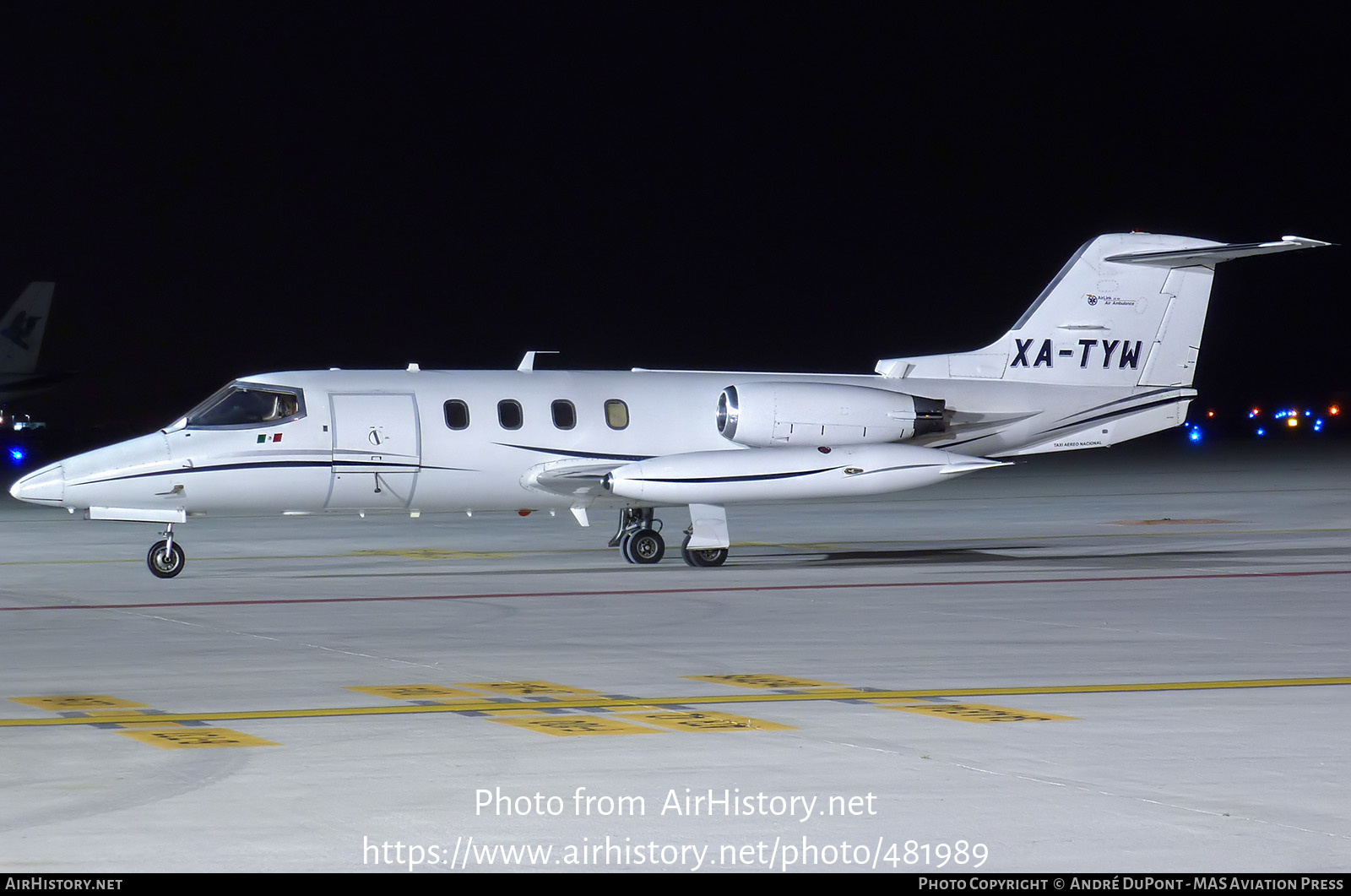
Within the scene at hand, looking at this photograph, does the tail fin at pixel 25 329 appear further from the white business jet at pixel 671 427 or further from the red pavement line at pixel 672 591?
the red pavement line at pixel 672 591

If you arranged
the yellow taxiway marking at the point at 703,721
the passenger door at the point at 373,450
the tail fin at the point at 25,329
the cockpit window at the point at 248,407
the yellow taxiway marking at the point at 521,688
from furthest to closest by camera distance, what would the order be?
the tail fin at the point at 25,329 → the passenger door at the point at 373,450 → the cockpit window at the point at 248,407 → the yellow taxiway marking at the point at 521,688 → the yellow taxiway marking at the point at 703,721

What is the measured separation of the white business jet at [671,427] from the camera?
21.7m

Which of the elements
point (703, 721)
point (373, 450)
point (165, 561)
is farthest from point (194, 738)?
point (373, 450)

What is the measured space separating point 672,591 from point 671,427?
438 centimetres

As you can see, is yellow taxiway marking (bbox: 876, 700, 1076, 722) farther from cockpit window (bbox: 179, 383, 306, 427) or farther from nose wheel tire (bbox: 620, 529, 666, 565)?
cockpit window (bbox: 179, 383, 306, 427)

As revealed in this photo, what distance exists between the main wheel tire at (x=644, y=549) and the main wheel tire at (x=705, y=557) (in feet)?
1.97

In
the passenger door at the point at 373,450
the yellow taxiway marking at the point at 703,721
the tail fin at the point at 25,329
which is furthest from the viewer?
the tail fin at the point at 25,329

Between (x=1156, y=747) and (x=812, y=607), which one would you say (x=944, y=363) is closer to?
(x=812, y=607)

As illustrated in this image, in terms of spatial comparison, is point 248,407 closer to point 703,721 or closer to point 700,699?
point 700,699

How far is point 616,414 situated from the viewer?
76.5ft

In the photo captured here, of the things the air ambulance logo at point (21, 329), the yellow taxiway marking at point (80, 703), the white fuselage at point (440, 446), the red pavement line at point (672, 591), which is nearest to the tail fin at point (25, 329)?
the air ambulance logo at point (21, 329)

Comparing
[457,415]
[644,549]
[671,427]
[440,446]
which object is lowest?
[644,549]

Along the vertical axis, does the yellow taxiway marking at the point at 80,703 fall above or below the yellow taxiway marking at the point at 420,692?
below

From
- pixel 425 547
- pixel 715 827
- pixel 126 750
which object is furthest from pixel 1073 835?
pixel 425 547
